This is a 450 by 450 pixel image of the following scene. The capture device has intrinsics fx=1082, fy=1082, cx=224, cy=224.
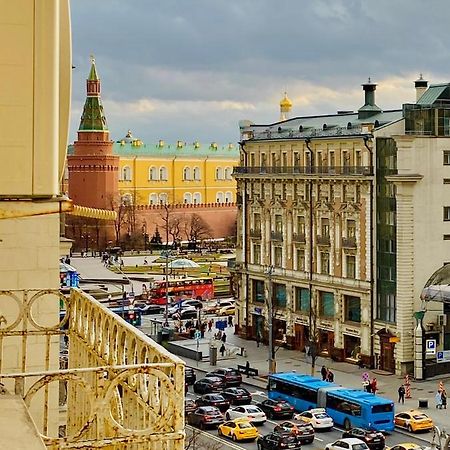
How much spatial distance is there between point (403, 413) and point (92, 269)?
62.6m

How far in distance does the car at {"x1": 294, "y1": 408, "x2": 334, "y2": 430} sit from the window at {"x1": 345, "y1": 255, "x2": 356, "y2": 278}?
16.1m

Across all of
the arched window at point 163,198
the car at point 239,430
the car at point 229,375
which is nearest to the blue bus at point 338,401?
the car at point 229,375

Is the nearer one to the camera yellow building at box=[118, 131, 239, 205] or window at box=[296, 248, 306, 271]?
window at box=[296, 248, 306, 271]

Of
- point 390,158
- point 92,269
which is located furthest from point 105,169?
point 390,158

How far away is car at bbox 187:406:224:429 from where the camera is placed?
43.1 meters

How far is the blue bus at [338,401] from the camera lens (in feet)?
137

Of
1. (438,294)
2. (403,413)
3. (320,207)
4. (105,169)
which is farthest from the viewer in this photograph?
(105,169)

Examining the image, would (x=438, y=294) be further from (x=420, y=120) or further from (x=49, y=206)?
(x=49, y=206)

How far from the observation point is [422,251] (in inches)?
2178

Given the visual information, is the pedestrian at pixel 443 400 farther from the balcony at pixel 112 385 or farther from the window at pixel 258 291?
the balcony at pixel 112 385

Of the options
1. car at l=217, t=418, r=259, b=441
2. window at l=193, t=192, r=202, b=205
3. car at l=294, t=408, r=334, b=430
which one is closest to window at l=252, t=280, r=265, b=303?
car at l=294, t=408, r=334, b=430

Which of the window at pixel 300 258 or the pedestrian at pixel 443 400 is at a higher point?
the window at pixel 300 258

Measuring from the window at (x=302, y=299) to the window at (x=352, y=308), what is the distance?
357cm

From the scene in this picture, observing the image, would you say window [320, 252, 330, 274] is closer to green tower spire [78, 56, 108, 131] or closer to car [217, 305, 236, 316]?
car [217, 305, 236, 316]
